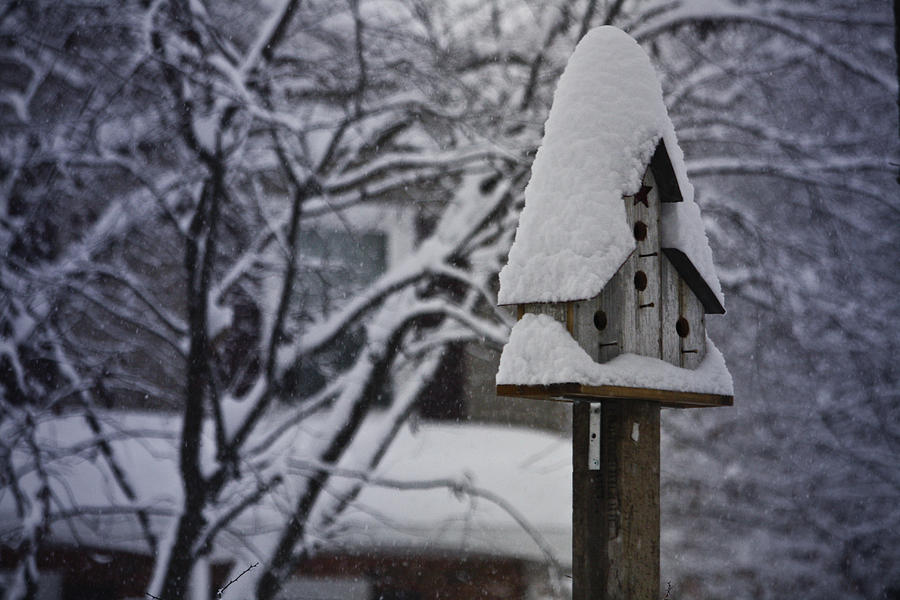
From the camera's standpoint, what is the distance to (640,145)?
235cm

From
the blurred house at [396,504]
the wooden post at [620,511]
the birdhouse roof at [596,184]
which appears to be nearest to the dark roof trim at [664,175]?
the birdhouse roof at [596,184]

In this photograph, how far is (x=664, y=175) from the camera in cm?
248

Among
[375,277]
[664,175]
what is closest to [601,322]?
[664,175]

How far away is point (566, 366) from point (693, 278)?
0.66 metres

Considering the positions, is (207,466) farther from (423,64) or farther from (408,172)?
(423,64)

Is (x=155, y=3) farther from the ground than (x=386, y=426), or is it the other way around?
(x=155, y=3)

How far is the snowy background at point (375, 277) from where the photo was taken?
6137 mm

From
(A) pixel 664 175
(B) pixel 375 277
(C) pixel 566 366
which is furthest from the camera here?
(B) pixel 375 277

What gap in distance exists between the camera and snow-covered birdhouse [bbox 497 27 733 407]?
2.23 metres

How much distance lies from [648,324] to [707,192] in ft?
16.9

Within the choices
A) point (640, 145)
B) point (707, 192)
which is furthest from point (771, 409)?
point (640, 145)

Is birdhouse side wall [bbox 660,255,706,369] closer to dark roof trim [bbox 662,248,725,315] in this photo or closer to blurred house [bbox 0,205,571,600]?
dark roof trim [bbox 662,248,725,315]

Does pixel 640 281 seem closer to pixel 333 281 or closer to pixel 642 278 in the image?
pixel 642 278

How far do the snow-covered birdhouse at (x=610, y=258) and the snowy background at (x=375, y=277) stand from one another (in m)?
3.63
